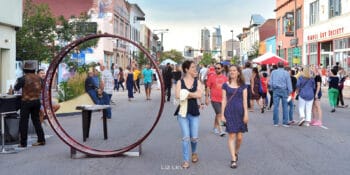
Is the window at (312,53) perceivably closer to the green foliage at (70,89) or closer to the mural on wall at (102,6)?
the mural on wall at (102,6)

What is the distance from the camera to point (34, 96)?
1001 centimetres

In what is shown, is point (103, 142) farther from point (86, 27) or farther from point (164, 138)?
point (86, 27)

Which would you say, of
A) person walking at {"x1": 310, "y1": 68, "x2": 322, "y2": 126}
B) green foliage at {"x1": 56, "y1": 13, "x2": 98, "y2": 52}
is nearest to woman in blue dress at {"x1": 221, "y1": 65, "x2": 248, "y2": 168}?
person walking at {"x1": 310, "y1": 68, "x2": 322, "y2": 126}

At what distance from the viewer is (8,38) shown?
2136 centimetres

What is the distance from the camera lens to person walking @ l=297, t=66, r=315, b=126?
1338 centimetres

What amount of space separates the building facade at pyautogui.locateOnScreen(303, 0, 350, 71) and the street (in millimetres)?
23404

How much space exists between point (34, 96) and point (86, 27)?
58.4ft

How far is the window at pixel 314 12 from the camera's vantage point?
138 ft

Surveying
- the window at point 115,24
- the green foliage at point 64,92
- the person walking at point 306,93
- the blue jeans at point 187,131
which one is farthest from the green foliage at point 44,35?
the window at point 115,24

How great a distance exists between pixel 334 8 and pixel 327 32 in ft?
7.20

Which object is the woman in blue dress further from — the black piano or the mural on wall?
the mural on wall

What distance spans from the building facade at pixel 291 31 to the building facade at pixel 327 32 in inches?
54.3

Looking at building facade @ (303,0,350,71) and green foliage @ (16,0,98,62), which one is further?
building facade @ (303,0,350,71)

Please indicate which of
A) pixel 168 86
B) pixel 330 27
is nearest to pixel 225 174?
pixel 168 86
